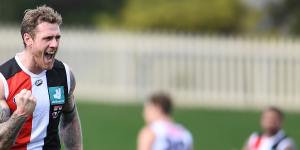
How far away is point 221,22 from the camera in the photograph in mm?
27609

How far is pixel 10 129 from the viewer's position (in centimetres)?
699

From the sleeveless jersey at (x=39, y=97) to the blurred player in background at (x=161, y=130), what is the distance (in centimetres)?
228

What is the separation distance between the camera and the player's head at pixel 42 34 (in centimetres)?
710

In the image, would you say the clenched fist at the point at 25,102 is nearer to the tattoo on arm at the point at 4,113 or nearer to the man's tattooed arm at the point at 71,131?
the tattoo on arm at the point at 4,113

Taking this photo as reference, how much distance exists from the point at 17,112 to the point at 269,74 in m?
17.7

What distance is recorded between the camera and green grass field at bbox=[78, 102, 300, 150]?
18163 millimetres

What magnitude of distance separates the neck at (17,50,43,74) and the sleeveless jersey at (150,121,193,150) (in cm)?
266

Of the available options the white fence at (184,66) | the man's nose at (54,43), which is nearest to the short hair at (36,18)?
the man's nose at (54,43)

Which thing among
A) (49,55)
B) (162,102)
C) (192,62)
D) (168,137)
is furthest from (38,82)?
(192,62)

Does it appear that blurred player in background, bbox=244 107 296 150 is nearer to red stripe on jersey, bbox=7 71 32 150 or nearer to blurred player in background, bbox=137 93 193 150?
blurred player in background, bbox=137 93 193 150

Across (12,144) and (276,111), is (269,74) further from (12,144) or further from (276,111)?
(12,144)

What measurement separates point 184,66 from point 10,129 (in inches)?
717

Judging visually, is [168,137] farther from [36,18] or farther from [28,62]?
[36,18]

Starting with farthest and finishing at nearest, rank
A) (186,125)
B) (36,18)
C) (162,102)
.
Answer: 1. (186,125)
2. (162,102)
3. (36,18)
